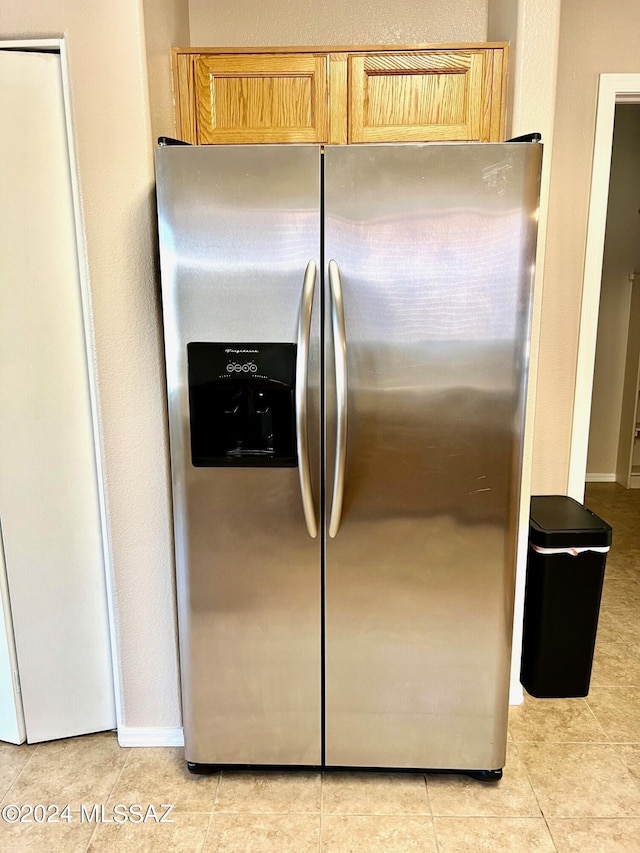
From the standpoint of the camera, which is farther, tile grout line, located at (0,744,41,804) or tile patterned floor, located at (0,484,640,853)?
tile grout line, located at (0,744,41,804)

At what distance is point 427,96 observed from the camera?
2.00m

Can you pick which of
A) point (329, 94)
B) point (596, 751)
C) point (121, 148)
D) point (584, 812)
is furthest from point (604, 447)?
point (121, 148)

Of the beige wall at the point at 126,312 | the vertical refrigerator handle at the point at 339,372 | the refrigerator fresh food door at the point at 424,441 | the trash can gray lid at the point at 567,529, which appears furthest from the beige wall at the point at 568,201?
the beige wall at the point at 126,312

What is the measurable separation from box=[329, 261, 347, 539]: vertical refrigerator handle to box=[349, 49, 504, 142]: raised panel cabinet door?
0.65 metres

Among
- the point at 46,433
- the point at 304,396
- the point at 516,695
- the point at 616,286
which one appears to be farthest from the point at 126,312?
the point at 616,286

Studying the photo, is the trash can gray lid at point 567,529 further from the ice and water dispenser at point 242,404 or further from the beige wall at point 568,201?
the ice and water dispenser at point 242,404

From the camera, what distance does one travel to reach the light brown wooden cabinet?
1.97 m

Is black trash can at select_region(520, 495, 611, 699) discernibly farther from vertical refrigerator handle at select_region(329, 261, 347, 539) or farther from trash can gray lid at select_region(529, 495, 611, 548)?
vertical refrigerator handle at select_region(329, 261, 347, 539)

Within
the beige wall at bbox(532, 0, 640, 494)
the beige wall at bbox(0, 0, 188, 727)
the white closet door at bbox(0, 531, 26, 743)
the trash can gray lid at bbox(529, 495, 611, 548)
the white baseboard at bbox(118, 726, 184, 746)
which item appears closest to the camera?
the beige wall at bbox(0, 0, 188, 727)

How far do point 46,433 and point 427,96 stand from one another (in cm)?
156

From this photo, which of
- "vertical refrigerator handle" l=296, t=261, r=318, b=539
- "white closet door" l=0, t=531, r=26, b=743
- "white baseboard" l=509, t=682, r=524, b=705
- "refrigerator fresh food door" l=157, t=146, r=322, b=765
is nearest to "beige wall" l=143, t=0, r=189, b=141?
"refrigerator fresh food door" l=157, t=146, r=322, b=765

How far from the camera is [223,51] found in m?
1.98

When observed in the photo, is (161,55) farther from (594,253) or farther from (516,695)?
(516,695)

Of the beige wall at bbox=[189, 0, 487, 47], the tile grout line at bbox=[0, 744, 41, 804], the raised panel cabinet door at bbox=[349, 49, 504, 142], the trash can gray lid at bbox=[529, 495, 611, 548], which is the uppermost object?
the beige wall at bbox=[189, 0, 487, 47]
